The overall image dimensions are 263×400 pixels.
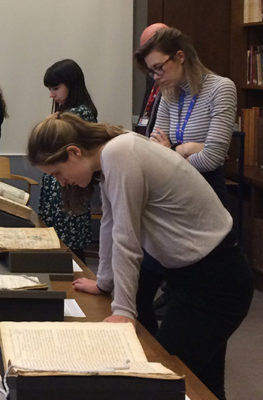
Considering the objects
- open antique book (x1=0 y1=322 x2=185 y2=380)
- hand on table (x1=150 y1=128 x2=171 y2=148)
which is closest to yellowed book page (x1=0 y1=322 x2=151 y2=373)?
open antique book (x1=0 y1=322 x2=185 y2=380)

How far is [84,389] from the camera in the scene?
4.86 ft

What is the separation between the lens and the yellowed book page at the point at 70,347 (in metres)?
1.54

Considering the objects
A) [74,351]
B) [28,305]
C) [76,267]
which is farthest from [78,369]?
[76,267]

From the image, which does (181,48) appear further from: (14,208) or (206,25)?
(206,25)

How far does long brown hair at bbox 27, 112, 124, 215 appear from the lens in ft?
6.98

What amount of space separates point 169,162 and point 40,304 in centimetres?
50

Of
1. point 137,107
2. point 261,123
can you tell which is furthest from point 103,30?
point 261,123

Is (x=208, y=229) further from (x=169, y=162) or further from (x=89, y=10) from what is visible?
(x=89, y=10)

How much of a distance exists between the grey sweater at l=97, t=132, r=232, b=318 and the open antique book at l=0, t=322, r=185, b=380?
228 millimetres

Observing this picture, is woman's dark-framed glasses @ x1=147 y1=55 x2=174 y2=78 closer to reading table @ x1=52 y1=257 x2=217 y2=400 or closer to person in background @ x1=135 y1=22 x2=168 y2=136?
person in background @ x1=135 y1=22 x2=168 y2=136

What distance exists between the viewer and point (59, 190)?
420cm

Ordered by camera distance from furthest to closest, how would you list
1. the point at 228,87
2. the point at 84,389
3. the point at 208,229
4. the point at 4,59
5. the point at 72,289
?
the point at 4,59 → the point at 228,87 → the point at 72,289 → the point at 208,229 → the point at 84,389

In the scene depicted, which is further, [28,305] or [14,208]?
[14,208]

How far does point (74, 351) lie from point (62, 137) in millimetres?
665
